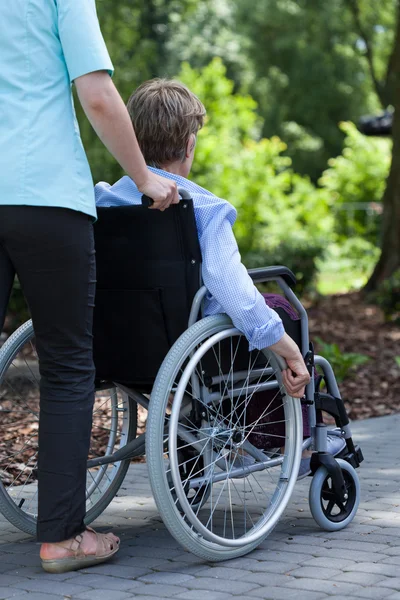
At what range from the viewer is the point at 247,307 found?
2.96 m

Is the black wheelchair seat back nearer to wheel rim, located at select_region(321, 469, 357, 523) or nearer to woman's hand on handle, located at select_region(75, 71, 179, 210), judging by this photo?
woman's hand on handle, located at select_region(75, 71, 179, 210)

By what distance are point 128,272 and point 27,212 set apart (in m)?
0.44

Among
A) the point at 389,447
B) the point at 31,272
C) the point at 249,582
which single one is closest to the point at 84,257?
the point at 31,272

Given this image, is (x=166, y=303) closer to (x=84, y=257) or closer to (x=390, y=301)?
(x=84, y=257)

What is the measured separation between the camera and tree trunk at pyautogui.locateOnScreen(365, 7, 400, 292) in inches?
472

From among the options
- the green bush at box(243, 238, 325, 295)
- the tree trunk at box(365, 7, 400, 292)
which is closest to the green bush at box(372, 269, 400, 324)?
the green bush at box(243, 238, 325, 295)

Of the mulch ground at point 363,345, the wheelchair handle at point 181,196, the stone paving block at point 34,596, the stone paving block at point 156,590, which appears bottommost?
the mulch ground at point 363,345

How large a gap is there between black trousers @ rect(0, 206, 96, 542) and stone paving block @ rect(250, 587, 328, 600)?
0.57 m

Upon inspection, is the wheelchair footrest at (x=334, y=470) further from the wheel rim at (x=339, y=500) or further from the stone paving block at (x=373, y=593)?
the stone paving block at (x=373, y=593)

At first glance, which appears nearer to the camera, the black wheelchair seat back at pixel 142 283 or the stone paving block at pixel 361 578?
the stone paving block at pixel 361 578

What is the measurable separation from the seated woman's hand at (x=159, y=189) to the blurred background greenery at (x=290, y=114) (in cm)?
722

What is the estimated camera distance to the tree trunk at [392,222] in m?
12.0

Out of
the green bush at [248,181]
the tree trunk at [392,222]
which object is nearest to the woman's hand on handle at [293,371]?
the tree trunk at [392,222]

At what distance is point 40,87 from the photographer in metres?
2.75
